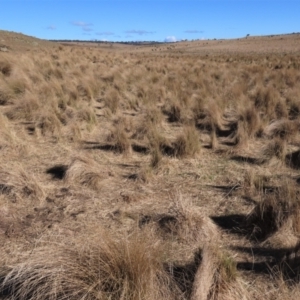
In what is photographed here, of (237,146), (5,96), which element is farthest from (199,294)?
(5,96)

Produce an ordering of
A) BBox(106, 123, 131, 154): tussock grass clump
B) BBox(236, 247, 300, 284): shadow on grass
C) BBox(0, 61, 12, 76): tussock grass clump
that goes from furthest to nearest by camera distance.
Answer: BBox(0, 61, 12, 76): tussock grass clump
BBox(106, 123, 131, 154): tussock grass clump
BBox(236, 247, 300, 284): shadow on grass

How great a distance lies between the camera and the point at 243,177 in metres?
4.85

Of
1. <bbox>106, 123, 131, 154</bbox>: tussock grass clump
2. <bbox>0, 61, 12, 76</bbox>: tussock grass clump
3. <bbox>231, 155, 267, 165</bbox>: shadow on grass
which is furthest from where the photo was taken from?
<bbox>0, 61, 12, 76</bbox>: tussock grass clump

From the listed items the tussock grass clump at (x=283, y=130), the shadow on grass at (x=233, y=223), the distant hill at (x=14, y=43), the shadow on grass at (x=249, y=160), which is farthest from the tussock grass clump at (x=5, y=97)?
the distant hill at (x=14, y=43)

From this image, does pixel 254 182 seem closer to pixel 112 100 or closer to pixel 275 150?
pixel 275 150

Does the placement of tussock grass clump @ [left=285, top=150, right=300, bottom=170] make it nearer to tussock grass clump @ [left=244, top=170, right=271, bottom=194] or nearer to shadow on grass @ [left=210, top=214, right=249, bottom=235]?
tussock grass clump @ [left=244, top=170, right=271, bottom=194]

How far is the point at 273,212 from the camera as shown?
11.6 feet

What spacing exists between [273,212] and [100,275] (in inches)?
71.1

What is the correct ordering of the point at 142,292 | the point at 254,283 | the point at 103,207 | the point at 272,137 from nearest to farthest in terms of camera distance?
the point at 142,292 → the point at 254,283 → the point at 103,207 → the point at 272,137

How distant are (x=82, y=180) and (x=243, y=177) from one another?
2.00m

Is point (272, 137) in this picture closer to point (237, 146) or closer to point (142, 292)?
point (237, 146)

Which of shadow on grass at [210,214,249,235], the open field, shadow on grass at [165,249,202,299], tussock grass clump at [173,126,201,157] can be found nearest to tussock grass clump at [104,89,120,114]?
the open field

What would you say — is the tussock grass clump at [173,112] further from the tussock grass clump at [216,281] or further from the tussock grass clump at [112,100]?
the tussock grass clump at [216,281]

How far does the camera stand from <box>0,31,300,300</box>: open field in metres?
2.54
